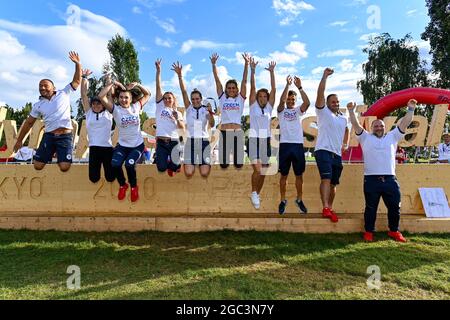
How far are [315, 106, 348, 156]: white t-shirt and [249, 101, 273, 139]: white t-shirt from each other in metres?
0.92

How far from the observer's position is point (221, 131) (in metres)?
6.88

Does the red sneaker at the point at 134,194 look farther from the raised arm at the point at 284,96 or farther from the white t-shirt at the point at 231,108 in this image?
the raised arm at the point at 284,96

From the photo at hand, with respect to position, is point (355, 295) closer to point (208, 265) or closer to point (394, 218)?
point (208, 265)

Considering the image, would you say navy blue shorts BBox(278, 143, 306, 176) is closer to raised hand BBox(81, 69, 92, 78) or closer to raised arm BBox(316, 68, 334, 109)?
raised arm BBox(316, 68, 334, 109)

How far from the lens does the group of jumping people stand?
20.8ft

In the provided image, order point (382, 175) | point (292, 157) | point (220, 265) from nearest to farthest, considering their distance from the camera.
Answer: point (220, 265) < point (382, 175) < point (292, 157)

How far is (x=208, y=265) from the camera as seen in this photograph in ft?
16.6

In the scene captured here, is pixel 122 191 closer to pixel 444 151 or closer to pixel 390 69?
pixel 444 151

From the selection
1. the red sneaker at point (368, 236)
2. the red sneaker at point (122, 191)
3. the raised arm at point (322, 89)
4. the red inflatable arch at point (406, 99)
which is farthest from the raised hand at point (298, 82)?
the red inflatable arch at point (406, 99)

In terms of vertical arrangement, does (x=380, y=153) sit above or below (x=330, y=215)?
above

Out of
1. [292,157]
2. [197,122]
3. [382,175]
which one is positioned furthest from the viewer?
[197,122]

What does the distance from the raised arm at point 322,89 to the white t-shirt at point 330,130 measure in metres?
0.10

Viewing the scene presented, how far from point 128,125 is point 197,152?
4.54 feet

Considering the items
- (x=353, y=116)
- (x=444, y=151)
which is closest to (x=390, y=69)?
Answer: (x=444, y=151)
